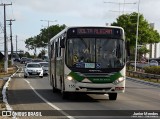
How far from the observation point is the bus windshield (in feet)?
64.8

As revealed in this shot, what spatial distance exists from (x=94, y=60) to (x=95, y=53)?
294 millimetres

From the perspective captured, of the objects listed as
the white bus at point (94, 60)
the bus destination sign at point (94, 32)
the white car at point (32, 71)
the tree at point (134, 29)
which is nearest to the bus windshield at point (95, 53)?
the white bus at point (94, 60)

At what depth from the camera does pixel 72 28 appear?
20.2m

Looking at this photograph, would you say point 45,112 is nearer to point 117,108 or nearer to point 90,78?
point 117,108

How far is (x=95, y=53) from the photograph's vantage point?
19844 mm

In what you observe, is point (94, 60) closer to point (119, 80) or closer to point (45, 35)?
point (119, 80)

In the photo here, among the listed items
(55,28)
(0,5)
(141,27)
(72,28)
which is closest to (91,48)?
(72,28)

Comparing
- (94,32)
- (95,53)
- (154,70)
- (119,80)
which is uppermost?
(94,32)

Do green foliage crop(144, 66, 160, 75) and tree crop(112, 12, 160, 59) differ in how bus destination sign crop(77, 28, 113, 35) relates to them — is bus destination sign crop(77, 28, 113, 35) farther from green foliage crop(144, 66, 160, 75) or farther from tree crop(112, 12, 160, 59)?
tree crop(112, 12, 160, 59)

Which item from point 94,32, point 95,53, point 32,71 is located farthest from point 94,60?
point 32,71

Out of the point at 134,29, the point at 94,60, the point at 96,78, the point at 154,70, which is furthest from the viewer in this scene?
the point at 134,29

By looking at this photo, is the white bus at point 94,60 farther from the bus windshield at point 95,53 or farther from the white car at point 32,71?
the white car at point 32,71

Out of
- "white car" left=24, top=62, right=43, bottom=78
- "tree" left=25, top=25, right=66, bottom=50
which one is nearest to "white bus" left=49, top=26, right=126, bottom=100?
"white car" left=24, top=62, right=43, bottom=78

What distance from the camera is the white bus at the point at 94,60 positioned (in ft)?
64.4
